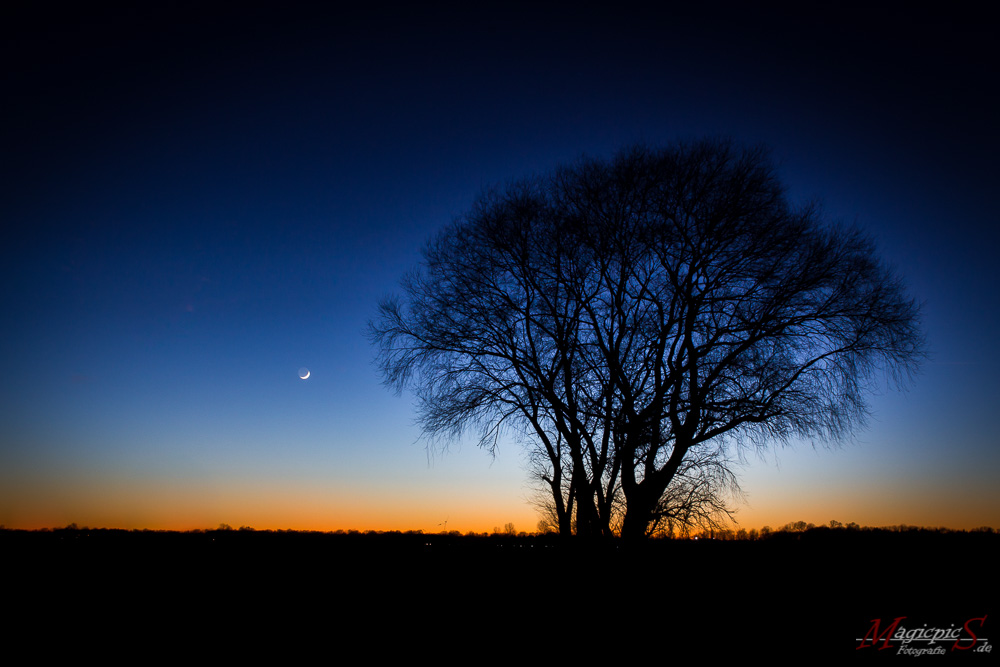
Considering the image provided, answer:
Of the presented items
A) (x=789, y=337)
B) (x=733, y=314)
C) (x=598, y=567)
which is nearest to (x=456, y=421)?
(x=598, y=567)

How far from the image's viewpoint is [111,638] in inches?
186

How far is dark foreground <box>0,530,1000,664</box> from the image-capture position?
503 centimetres

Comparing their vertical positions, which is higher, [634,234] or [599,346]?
[634,234]

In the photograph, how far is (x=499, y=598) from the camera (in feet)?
20.8

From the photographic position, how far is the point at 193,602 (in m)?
5.71

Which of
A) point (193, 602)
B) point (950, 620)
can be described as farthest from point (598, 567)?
point (193, 602)

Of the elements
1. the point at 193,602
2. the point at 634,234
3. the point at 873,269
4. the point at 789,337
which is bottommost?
the point at 193,602

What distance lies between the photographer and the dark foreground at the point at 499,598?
16.5 ft

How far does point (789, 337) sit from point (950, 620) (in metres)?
8.07

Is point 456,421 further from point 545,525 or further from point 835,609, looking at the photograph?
point 835,609

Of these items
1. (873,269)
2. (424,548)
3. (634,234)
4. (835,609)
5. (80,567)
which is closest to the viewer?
(835,609)

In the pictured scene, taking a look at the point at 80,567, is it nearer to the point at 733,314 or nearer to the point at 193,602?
the point at 193,602

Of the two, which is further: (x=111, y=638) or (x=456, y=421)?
(x=456, y=421)

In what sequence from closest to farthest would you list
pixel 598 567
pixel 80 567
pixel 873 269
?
1. pixel 80 567
2. pixel 598 567
3. pixel 873 269
